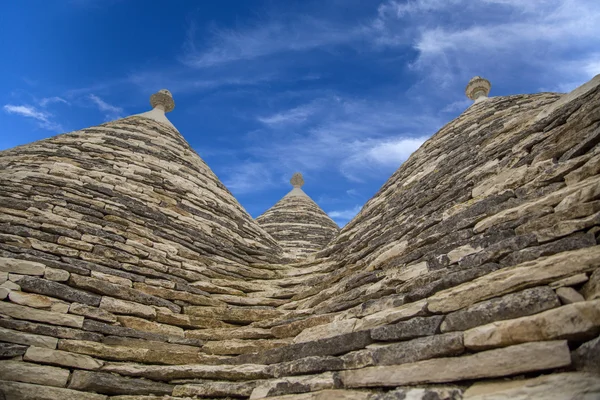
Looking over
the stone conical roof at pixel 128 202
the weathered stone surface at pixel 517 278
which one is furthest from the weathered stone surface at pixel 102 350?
the weathered stone surface at pixel 517 278

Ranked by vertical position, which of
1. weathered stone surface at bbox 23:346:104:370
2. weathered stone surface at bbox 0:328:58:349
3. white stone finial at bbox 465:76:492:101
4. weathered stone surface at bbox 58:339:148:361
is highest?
white stone finial at bbox 465:76:492:101

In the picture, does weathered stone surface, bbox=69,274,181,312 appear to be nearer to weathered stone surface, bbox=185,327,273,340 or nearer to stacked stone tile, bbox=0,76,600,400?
stacked stone tile, bbox=0,76,600,400

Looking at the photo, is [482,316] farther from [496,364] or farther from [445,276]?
[445,276]

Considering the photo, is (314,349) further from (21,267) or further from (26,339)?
(21,267)

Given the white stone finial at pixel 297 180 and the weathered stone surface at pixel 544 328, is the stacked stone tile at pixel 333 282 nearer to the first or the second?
the weathered stone surface at pixel 544 328

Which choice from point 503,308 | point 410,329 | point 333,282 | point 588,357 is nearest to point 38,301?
point 333,282

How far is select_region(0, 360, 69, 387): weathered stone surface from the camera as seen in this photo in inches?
92.0

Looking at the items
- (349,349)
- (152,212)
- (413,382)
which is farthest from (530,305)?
(152,212)

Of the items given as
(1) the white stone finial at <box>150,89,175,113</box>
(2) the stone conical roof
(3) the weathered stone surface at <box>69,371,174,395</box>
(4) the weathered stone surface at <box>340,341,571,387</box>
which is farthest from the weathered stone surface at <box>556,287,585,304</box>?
(1) the white stone finial at <box>150,89,175,113</box>

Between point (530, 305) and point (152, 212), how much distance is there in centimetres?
378

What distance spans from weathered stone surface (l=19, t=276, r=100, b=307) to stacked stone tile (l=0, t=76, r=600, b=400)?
11 millimetres

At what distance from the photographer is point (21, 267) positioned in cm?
292

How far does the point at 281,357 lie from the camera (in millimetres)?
2730

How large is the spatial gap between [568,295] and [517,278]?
10.1 inches
